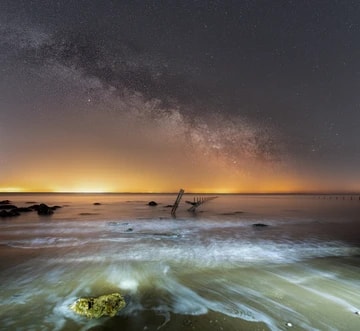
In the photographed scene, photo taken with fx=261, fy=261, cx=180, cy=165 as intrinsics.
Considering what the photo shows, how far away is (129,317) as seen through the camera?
257 inches

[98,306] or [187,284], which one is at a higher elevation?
[98,306]

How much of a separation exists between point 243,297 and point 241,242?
10739 mm

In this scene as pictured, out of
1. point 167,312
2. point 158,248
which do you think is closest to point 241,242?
point 158,248

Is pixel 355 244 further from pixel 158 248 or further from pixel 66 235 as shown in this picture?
pixel 66 235

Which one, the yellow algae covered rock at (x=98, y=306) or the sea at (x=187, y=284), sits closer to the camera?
the sea at (x=187, y=284)

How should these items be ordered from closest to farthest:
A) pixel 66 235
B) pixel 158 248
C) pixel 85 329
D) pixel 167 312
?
pixel 85 329 < pixel 167 312 < pixel 158 248 < pixel 66 235

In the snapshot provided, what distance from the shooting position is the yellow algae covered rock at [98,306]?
21.7ft

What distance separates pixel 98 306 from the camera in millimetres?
6875

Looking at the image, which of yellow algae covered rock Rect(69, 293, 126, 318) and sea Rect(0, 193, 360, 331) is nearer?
sea Rect(0, 193, 360, 331)

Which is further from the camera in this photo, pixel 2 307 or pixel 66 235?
pixel 66 235

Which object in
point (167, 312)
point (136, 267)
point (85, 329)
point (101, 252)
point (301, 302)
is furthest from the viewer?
point (101, 252)

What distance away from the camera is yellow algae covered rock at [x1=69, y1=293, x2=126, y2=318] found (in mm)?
6602

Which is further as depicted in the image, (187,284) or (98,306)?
(187,284)

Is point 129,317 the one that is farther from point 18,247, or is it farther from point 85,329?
point 18,247
